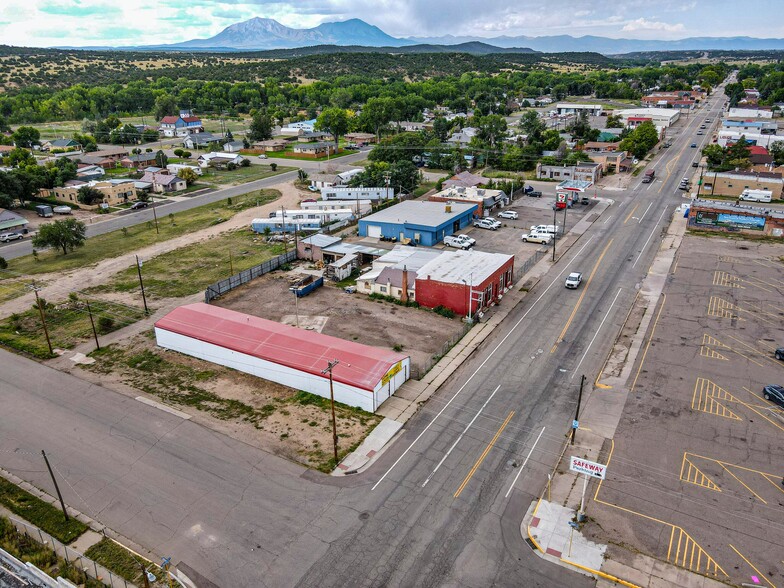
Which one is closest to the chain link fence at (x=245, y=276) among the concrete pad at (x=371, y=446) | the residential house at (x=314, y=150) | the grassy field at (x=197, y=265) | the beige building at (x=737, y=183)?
the grassy field at (x=197, y=265)

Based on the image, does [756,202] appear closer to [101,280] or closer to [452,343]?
[452,343]

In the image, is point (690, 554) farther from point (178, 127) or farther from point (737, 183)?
point (178, 127)

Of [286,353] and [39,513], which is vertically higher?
[286,353]

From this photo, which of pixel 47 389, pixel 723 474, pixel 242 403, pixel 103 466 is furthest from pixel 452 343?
pixel 47 389

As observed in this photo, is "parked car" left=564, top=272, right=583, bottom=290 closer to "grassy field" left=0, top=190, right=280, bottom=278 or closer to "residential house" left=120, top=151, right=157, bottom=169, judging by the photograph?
"grassy field" left=0, top=190, right=280, bottom=278

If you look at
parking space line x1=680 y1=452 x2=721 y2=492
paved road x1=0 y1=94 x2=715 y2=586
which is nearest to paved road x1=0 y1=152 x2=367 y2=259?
paved road x1=0 y1=94 x2=715 y2=586

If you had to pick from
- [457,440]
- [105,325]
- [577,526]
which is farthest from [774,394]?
[105,325]
